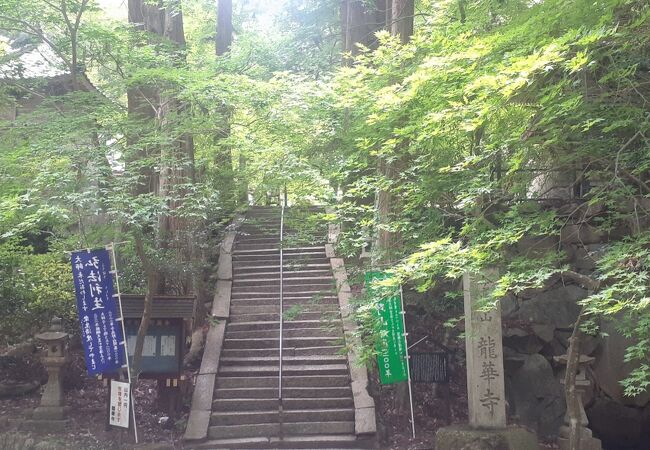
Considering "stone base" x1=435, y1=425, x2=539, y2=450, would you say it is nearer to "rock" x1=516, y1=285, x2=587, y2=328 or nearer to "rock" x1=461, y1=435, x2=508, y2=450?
"rock" x1=461, y1=435, x2=508, y2=450

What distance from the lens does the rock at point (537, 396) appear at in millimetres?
9938

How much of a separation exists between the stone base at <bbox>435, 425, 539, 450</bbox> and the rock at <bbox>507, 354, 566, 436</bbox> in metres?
1.78

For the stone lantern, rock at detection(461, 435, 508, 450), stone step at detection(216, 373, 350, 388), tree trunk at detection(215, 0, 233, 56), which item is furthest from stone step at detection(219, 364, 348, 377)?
tree trunk at detection(215, 0, 233, 56)

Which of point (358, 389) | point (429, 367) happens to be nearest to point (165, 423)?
point (358, 389)

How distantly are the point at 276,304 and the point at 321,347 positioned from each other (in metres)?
1.90

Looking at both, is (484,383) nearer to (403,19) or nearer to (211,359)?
(211,359)

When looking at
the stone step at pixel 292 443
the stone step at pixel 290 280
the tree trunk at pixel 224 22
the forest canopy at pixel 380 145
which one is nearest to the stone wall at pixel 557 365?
the forest canopy at pixel 380 145

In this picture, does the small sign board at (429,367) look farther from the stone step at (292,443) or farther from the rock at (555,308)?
the rock at (555,308)

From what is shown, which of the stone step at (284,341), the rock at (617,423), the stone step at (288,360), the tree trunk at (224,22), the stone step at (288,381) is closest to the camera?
the rock at (617,423)

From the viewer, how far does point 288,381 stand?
1058 centimetres

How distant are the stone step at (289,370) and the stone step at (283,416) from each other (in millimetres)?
1006

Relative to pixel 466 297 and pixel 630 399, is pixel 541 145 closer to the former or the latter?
pixel 466 297

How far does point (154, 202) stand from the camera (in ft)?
27.3

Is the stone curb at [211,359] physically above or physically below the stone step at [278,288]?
below
